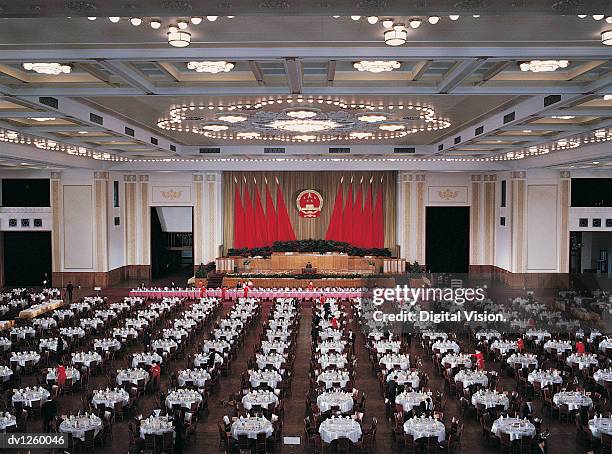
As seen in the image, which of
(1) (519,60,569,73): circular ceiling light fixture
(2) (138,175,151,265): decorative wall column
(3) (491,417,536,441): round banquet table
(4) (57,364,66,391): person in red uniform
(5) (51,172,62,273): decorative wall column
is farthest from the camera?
(2) (138,175,151,265): decorative wall column

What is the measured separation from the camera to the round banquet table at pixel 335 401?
11.6 meters

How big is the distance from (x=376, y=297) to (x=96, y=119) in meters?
13.8

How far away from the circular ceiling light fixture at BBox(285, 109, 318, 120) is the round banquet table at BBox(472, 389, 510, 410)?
300 inches

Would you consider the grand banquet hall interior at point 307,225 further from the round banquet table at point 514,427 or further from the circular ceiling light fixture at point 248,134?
the circular ceiling light fixture at point 248,134

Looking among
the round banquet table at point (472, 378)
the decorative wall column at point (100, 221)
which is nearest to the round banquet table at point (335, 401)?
the round banquet table at point (472, 378)

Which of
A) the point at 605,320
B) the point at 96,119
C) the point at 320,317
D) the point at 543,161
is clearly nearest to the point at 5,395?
the point at 96,119

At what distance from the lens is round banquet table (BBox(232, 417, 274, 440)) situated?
33.6 feet

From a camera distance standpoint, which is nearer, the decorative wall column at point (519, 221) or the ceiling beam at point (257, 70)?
the ceiling beam at point (257, 70)

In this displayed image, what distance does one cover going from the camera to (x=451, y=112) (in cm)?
1628

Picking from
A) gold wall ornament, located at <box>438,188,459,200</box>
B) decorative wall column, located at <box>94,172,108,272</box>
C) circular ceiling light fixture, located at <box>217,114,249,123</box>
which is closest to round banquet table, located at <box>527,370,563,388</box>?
circular ceiling light fixture, located at <box>217,114,249,123</box>

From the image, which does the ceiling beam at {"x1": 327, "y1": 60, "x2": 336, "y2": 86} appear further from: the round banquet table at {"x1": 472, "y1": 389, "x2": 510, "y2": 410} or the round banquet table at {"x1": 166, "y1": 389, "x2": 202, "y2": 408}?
the round banquet table at {"x1": 472, "y1": 389, "x2": 510, "y2": 410}

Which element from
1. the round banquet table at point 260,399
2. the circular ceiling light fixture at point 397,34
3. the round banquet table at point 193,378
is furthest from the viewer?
the round banquet table at point 193,378

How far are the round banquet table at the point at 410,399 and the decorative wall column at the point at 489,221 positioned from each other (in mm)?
20908

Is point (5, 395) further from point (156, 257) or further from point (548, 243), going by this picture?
point (548, 243)
